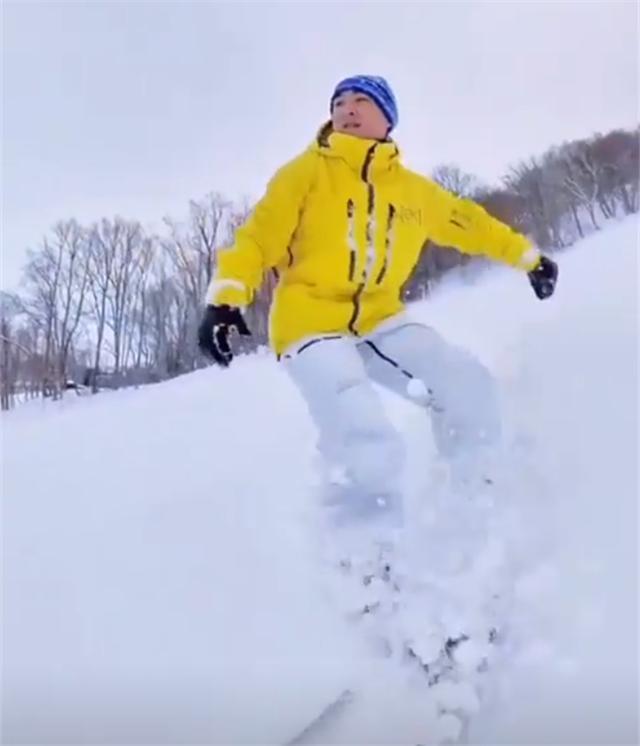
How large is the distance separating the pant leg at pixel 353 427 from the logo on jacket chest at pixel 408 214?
17cm

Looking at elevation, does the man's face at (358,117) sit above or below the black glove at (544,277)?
above

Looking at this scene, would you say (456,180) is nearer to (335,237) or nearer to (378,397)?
(335,237)

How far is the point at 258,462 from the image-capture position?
125cm

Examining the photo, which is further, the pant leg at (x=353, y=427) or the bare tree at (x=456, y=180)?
the bare tree at (x=456, y=180)

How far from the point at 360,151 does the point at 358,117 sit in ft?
0.18

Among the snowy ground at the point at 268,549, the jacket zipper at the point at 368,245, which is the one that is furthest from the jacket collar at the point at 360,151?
the snowy ground at the point at 268,549

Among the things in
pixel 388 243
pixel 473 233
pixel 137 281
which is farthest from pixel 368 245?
pixel 137 281

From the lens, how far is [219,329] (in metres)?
1.19

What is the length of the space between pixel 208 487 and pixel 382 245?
351 mm

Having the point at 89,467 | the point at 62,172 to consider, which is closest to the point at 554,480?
the point at 89,467

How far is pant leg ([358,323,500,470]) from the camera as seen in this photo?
123cm

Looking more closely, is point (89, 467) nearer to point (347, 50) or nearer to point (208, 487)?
point (208, 487)

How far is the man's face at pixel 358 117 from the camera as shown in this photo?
128cm

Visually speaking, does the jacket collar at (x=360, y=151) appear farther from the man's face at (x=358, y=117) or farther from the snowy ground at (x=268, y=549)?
the snowy ground at (x=268, y=549)
